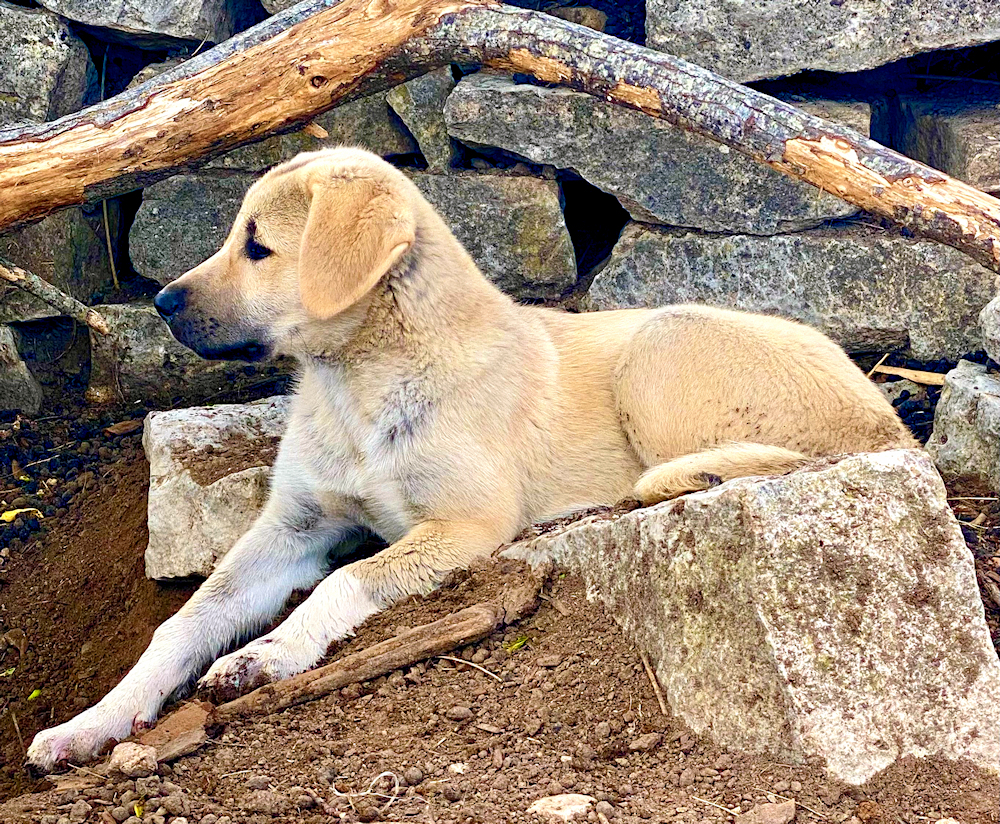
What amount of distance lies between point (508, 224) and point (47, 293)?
245 cm

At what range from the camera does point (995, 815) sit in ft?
8.59

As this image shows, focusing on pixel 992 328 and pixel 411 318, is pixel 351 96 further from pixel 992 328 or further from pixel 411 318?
pixel 992 328

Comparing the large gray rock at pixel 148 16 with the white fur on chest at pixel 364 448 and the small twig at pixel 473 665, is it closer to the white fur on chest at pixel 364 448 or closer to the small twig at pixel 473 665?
the white fur on chest at pixel 364 448

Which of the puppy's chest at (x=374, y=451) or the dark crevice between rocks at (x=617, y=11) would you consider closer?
the puppy's chest at (x=374, y=451)

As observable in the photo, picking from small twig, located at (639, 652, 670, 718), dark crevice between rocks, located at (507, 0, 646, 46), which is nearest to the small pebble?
small twig, located at (639, 652, 670, 718)

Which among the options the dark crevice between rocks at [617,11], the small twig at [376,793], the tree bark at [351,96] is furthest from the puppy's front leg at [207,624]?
the dark crevice between rocks at [617,11]

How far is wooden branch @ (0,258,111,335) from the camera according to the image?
4859mm

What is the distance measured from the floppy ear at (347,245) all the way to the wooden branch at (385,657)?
122cm

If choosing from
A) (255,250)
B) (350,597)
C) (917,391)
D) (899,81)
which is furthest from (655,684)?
(899,81)

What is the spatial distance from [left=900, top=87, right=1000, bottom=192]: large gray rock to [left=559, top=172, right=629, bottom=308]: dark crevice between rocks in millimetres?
1702

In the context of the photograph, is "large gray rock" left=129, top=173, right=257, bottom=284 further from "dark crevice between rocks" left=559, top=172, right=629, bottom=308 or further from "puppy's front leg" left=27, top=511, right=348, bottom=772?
"puppy's front leg" left=27, top=511, right=348, bottom=772

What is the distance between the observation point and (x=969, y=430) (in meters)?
4.65

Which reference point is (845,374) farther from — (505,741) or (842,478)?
(505,741)

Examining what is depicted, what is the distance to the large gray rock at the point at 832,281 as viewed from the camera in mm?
5516
